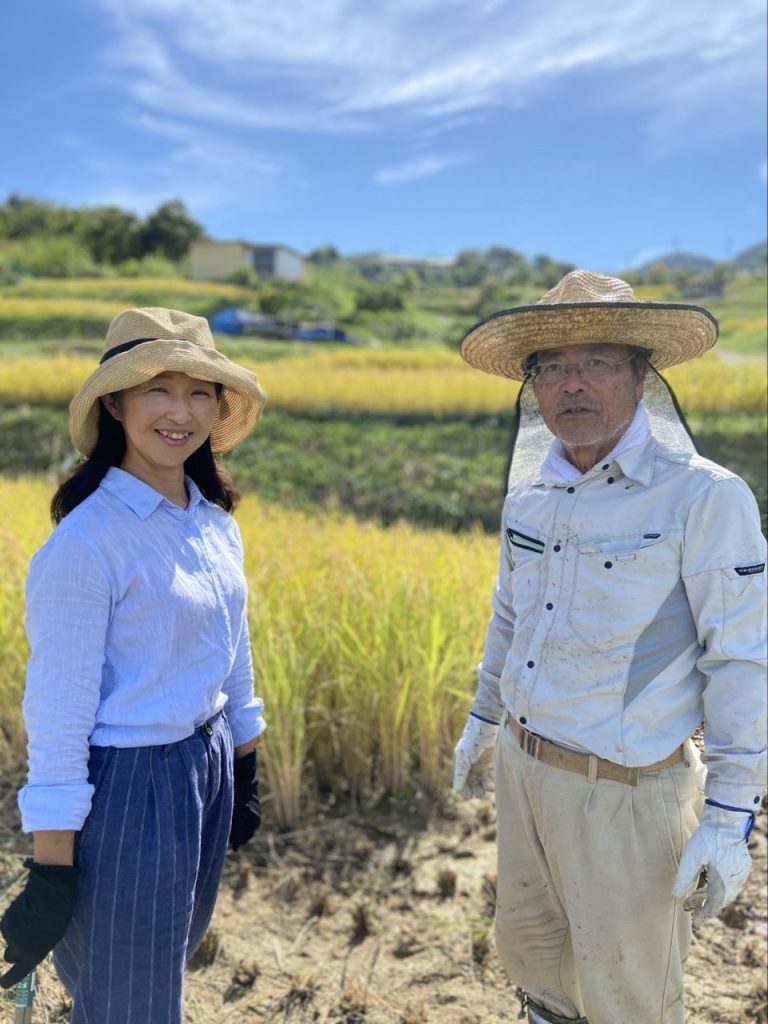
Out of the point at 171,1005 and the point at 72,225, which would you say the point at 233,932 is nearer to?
the point at 171,1005

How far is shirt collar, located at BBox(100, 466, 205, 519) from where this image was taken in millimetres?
1595

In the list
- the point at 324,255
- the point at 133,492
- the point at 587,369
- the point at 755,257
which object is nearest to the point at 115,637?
the point at 133,492

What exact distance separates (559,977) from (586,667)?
812 mm

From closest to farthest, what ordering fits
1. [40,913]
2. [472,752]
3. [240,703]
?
[40,913], [240,703], [472,752]

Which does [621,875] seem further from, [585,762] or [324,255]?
[324,255]

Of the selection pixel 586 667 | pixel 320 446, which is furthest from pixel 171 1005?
pixel 320 446

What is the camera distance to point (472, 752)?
2109mm

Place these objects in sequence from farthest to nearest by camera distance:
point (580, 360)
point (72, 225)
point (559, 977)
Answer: point (72, 225), point (559, 977), point (580, 360)

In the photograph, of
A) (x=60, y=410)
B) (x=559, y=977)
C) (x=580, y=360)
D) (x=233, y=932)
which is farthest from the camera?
(x=60, y=410)

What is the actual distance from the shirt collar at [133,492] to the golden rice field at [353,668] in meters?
1.47

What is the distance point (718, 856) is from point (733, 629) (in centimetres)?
43

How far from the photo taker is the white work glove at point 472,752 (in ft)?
6.89

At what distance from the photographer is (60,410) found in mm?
12852

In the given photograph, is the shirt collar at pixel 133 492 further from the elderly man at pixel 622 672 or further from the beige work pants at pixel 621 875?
the beige work pants at pixel 621 875
